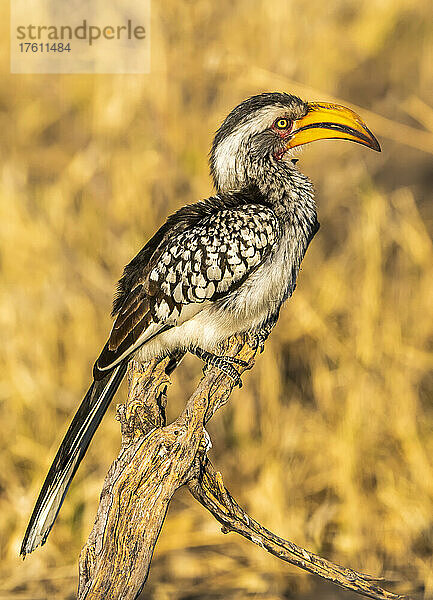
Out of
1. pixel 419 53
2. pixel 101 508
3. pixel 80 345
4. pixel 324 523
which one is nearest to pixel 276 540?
pixel 101 508

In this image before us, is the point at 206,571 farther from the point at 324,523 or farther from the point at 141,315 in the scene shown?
the point at 141,315

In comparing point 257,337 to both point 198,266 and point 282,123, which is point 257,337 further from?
point 282,123

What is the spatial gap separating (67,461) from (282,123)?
5.45 feet

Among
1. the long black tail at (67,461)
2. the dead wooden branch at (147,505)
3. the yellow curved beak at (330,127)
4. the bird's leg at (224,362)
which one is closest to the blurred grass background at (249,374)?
the yellow curved beak at (330,127)

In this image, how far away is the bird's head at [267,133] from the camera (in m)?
3.47

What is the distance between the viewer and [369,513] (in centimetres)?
500

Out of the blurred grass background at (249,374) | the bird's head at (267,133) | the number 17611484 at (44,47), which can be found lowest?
the blurred grass background at (249,374)

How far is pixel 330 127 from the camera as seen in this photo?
11.5ft

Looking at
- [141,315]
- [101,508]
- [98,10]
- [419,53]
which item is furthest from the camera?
[419,53]

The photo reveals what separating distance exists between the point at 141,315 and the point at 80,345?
203 cm
